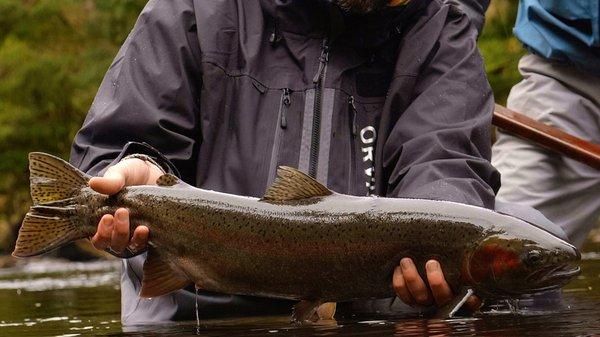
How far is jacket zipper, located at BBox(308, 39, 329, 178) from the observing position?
14.6 ft

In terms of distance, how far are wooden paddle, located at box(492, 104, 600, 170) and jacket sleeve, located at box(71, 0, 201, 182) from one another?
2.46m

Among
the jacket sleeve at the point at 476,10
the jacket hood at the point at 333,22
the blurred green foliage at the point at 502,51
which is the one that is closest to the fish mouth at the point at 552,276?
the jacket hood at the point at 333,22

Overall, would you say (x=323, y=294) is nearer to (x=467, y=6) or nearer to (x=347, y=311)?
(x=347, y=311)

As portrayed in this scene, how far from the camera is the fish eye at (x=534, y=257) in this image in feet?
11.6

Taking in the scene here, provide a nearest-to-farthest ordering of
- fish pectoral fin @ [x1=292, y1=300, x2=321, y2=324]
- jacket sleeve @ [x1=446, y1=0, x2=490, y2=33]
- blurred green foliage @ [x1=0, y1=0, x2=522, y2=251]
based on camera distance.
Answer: fish pectoral fin @ [x1=292, y1=300, x2=321, y2=324] → jacket sleeve @ [x1=446, y1=0, x2=490, y2=33] → blurred green foliage @ [x1=0, y1=0, x2=522, y2=251]

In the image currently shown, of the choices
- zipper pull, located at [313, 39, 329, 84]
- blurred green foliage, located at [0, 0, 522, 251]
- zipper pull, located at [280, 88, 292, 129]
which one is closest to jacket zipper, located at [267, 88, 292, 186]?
zipper pull, located at [280, 88, 292, 129]

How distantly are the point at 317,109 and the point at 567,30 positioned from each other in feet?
7.89

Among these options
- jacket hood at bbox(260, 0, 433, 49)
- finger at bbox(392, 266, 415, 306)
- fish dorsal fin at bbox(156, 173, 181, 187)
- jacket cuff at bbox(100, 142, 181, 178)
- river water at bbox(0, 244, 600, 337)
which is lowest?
river water at bbox(0, 244, 600, 337)

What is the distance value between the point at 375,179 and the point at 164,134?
744mm

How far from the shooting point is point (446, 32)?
15.7 feet

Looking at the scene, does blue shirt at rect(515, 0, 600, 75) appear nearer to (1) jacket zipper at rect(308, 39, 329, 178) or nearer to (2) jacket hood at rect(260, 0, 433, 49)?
(2) jacket hood at rect(260, 0, 433, 49)

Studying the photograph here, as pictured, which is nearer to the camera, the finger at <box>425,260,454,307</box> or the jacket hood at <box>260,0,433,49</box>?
the finger at <box>425,260,454,307</box>

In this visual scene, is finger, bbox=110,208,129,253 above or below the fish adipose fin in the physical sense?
below

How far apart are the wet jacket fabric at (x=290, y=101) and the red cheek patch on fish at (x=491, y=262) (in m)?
0.77
